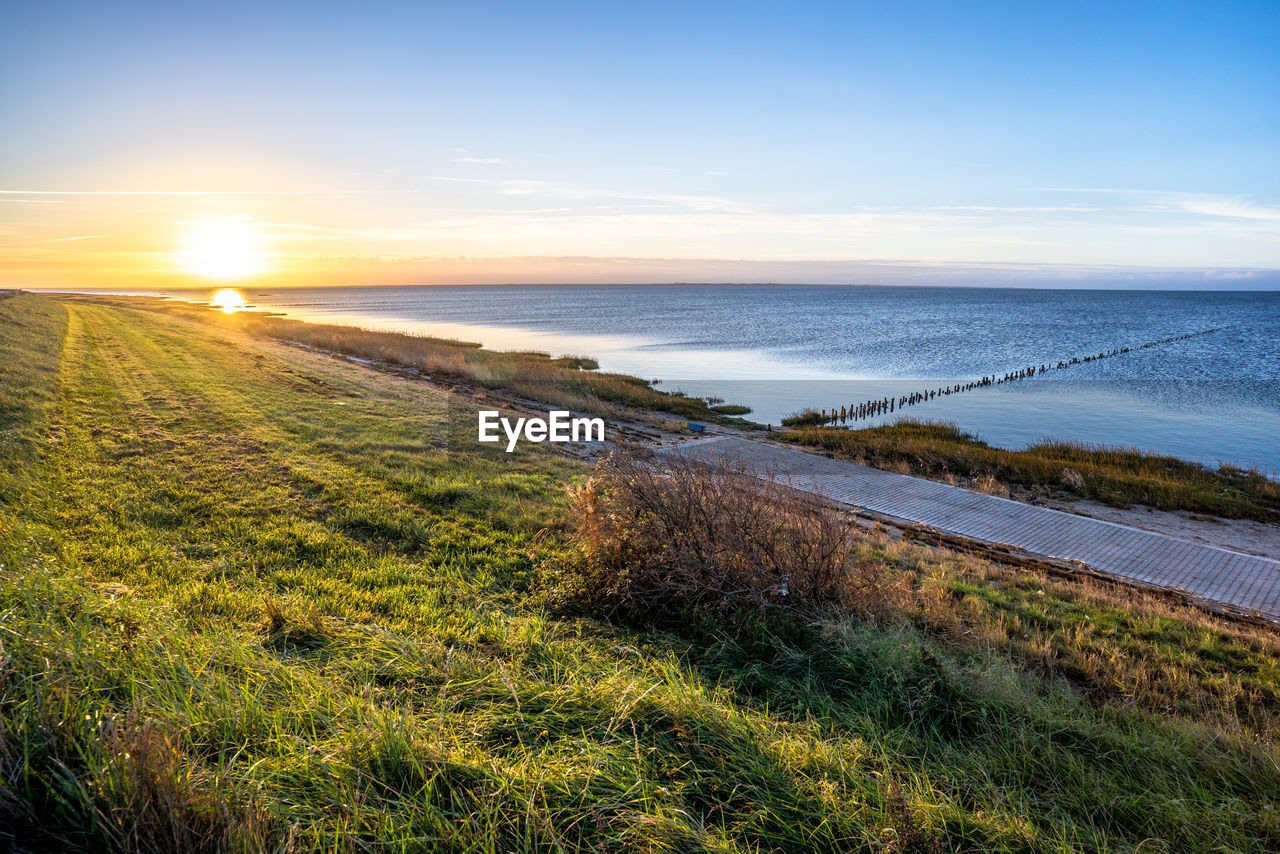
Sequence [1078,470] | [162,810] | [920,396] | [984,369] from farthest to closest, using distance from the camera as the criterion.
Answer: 1. [984,369]
2. [920,396]
3. [1078,470]
4. [162,810]

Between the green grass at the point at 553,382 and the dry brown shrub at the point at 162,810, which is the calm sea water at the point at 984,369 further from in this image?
the dry brown shrub at the point at 162,810

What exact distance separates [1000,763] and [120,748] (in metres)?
4.49

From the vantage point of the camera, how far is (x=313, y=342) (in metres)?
41.1

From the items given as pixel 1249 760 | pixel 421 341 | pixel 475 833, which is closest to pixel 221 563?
pixel 475 833

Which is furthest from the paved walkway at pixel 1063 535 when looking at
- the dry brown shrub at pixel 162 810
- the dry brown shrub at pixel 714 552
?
the dry brown shrub at pixel 162 810

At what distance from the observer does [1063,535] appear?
11.6 metres

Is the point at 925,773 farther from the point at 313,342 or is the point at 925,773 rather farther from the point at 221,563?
the point at 313,342

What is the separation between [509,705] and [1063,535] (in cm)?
1179

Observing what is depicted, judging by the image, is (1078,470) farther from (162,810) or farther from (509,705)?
(162,810)

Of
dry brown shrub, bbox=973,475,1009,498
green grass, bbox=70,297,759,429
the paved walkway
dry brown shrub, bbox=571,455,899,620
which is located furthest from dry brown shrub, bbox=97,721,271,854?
green grass, bbox=70,297,759,429

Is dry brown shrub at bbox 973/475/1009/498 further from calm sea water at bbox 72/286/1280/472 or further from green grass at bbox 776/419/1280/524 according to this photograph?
calm sea water at bbox 72/286/1280/472

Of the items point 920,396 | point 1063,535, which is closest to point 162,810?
point 1063,535

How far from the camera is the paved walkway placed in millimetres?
9562

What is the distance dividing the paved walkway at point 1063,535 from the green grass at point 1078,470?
2.64 m
